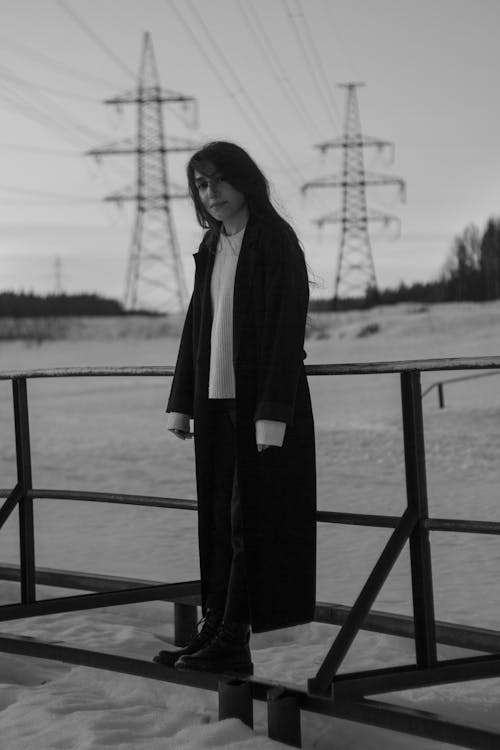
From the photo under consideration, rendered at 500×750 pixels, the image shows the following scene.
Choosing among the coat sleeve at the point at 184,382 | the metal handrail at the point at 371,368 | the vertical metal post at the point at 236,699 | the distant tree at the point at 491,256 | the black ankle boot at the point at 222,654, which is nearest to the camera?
the metal handrail at the point at 371,368

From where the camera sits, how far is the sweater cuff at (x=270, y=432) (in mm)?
3020

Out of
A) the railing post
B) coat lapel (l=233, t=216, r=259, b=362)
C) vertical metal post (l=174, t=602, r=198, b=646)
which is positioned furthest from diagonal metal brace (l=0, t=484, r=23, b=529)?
coat lapel (l=233, t=216, r=259, b=362)

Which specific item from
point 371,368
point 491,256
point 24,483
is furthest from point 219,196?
point 491,256

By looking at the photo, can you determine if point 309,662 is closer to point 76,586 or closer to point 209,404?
point 76,586

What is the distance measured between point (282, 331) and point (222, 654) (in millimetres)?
951

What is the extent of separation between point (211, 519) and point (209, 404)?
0.33 metres

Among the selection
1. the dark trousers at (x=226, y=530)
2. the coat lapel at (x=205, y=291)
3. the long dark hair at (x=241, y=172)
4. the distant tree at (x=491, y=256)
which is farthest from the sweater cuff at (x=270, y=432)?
the distant tree at (x=491, y=256)

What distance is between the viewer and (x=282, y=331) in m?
3.08

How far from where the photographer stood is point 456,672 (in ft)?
10.5

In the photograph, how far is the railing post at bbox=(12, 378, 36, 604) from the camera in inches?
166

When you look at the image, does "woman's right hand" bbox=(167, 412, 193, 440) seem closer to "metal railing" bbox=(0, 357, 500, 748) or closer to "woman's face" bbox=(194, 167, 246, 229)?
"metal railing" bbox=(0, 357, 500, 748)

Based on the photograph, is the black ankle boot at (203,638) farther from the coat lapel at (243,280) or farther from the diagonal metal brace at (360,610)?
the coat lapel at (243,280)

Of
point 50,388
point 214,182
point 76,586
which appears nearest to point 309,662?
point 76,586

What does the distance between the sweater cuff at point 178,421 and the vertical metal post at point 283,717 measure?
0.79 meters
